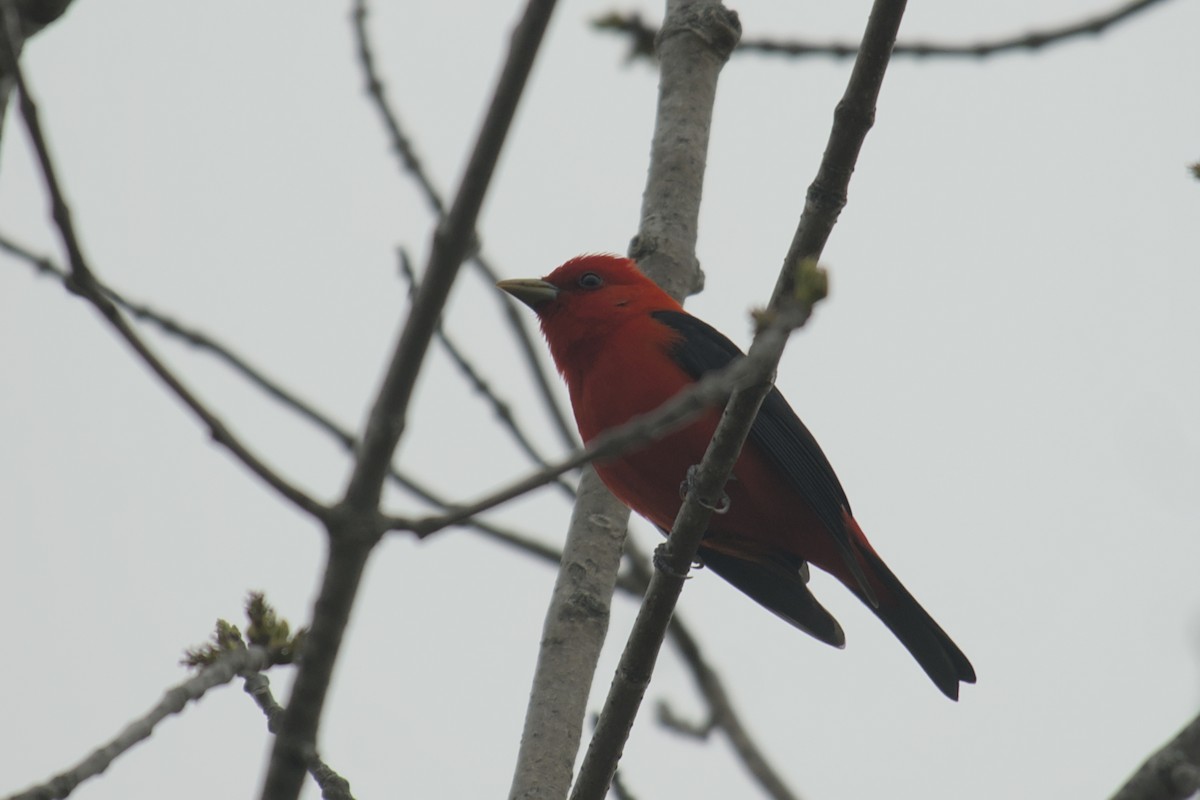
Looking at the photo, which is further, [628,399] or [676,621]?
[628,399]

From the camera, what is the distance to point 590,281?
20.5ft

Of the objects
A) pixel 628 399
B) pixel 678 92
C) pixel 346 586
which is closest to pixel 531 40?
pixel 346 586

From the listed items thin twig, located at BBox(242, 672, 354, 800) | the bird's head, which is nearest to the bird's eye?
the bird's head

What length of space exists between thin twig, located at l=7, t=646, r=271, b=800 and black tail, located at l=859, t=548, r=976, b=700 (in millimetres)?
3659

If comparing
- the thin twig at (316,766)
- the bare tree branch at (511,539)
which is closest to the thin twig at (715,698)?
the bare tree branch at (511,539)

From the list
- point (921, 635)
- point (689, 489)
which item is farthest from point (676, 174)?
point (921, 635)

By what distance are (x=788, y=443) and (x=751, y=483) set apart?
0.21 metres

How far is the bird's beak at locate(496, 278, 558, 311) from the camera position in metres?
6.25

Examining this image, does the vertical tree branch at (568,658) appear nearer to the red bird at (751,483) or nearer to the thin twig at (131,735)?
the red bird at (751,483)

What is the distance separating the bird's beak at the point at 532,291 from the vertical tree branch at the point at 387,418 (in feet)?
14.6

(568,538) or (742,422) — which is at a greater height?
(568,538)

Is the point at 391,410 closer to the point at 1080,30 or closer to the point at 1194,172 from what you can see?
the point at 1194,172

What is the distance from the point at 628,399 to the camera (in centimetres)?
531

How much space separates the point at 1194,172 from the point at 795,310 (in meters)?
1.03
